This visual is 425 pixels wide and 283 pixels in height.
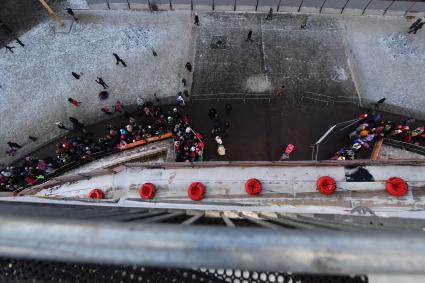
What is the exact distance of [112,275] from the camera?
281 inches

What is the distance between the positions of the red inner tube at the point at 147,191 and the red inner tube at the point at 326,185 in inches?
315

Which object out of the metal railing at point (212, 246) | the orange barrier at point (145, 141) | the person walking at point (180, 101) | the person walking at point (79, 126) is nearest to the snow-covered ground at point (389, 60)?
the person walking at point (180, 101)

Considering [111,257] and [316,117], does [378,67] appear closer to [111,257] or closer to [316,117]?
[316,117]

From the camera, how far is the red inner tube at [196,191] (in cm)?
1457

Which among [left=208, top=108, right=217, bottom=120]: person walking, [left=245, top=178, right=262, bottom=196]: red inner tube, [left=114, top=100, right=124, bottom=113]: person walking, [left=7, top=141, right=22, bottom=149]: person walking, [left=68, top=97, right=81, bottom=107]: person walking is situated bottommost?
[left=245, top=178, right=262, bottom=196]: red inner tube

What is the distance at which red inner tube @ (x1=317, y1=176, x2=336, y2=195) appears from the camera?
14359mm

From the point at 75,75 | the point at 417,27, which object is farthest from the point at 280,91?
the point at 75,75

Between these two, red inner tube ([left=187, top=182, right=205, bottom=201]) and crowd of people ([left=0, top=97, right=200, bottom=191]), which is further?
crowd of people ([left=0, top=97, right=200, bottom=191])

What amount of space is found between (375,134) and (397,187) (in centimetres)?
854

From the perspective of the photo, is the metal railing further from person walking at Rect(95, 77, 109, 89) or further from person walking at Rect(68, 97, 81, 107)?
person walking at Rect(95, 77, 109, 89)

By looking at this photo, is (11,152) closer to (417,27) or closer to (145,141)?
(145,141)

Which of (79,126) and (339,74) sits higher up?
(339,74)

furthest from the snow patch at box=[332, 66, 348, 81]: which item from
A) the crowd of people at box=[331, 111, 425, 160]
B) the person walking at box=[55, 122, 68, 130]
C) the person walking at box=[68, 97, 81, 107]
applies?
the person walking at box=[55, 122, 68, 130]

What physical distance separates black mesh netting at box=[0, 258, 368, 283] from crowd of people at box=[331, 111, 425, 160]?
1486 centimetres
